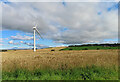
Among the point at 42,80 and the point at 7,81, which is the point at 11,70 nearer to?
the point at 7,81

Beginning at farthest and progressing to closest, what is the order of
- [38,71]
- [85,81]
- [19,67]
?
[19,67], [38,71], [85,81]

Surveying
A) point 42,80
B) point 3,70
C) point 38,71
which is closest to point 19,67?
point 3,70

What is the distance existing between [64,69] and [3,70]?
507cm

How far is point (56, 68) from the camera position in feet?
22.9

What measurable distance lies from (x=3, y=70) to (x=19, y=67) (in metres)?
1.30

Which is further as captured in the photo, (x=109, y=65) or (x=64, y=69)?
(x=109, y=65)

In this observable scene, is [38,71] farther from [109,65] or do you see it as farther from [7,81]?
[109,65]

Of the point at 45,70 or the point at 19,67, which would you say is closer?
the point at 45,70

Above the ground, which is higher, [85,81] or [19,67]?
[19,67]

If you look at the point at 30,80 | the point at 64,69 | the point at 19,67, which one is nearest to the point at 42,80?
the point at 30,80

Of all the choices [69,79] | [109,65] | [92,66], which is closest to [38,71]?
[69,79]

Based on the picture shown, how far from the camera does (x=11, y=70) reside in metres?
7.04

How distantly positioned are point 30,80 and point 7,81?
1.47 metres

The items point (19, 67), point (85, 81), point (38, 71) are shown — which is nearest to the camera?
point (85, 81)
